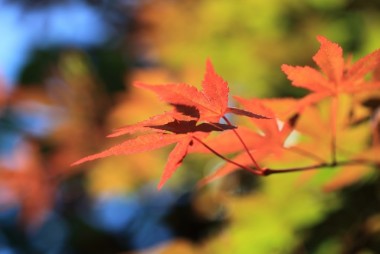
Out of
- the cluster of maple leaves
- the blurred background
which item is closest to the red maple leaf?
the cluster of maple leaves

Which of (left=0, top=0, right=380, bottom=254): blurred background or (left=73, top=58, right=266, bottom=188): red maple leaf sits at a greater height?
(left=73, top=58, right=266, bottom=188): red maple leaf

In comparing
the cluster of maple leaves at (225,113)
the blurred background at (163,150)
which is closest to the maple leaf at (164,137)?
the cluster of maple leaves at (225,113)

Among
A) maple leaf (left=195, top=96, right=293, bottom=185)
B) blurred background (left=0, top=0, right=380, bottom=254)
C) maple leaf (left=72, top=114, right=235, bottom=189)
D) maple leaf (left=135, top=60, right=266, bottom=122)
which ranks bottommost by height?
blurred background (left=0, top=0, right=380, bottom=254)

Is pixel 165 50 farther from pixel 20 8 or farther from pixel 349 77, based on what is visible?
pixel 349 77

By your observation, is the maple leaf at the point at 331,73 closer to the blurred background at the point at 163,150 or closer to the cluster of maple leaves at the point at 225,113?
the cluster of maple leaves at the point at 225,113

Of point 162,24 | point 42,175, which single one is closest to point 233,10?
point 162,24

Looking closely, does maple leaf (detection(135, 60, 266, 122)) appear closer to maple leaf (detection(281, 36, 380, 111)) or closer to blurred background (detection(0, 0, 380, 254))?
maple leaf (detection(281, 36, 380, 111))
